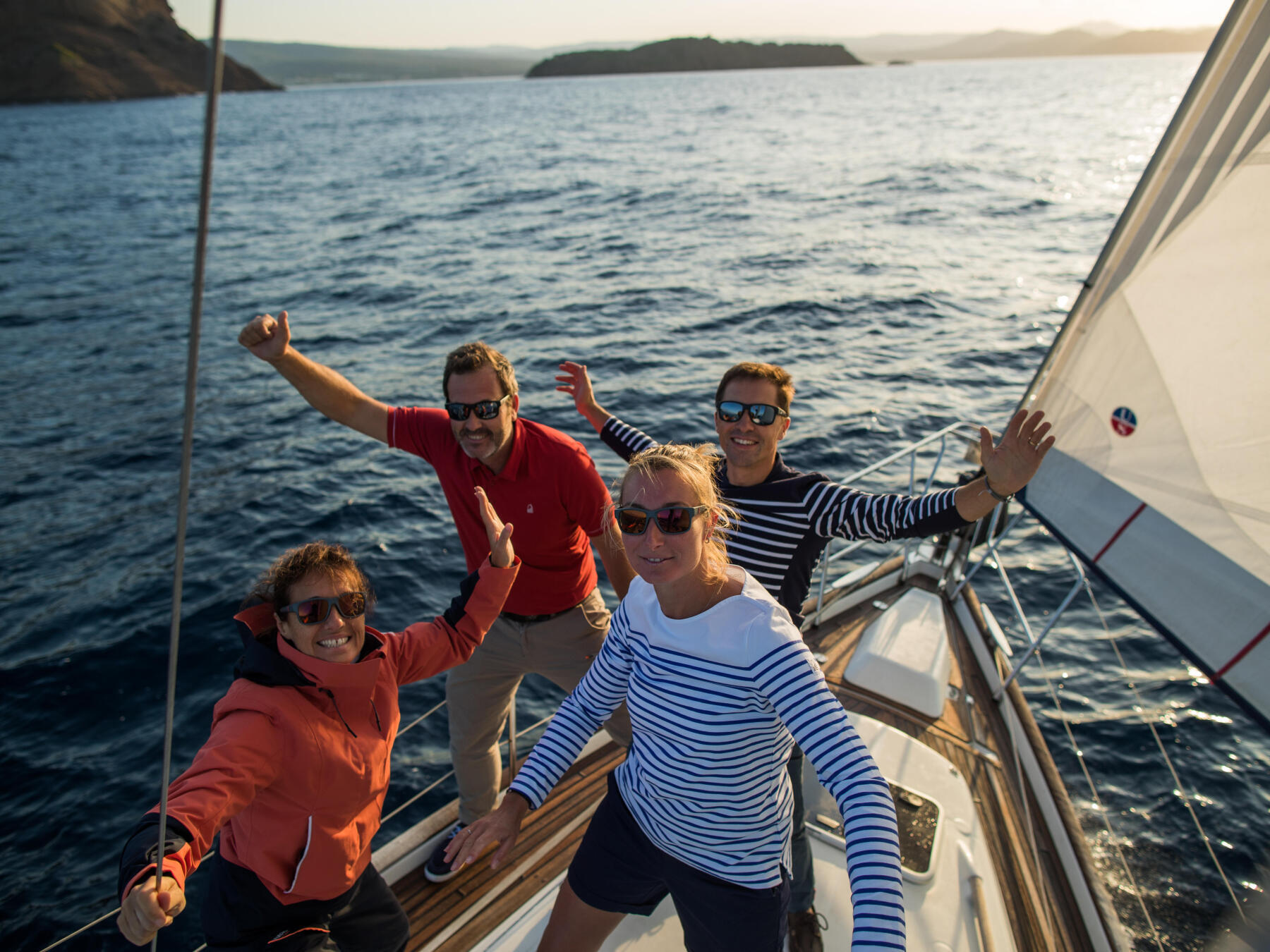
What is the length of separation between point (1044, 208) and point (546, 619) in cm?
2788

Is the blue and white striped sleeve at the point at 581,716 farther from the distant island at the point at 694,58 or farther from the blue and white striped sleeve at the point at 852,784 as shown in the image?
the distant island at the point at 694,58

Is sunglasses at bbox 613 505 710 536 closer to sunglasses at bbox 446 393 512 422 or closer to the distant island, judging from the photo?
sunglasses at bbox 446 393 512 422

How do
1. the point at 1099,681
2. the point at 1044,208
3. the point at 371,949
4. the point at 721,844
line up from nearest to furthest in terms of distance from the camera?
the point at 721,844, the point at 371,949, the point at 1099,681, the point at 1044,208

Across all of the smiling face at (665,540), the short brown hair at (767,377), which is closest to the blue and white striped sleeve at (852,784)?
the smiling face at (665,540)

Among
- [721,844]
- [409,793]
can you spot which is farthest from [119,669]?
[721,844]

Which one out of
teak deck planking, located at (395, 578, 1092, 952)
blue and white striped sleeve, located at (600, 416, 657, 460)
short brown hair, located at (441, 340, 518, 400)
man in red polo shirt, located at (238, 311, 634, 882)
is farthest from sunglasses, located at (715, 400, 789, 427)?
teak deck planking, located at (395, 578, 1092, 952)

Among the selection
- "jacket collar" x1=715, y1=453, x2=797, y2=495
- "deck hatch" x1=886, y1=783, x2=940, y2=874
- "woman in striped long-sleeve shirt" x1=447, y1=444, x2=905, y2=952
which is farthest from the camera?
"deck hatch" x1=886, y1=783, x2=940, y2=874

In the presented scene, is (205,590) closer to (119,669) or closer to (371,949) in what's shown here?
(119,669)

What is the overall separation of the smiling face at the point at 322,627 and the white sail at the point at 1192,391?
2.90 metres

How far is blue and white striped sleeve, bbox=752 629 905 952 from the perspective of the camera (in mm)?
1511

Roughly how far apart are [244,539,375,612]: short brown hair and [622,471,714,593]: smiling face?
856mm

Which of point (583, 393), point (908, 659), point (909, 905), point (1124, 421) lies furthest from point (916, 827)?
point (583, 393)

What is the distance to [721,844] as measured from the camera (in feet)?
6.31

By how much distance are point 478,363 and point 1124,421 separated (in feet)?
9.33
